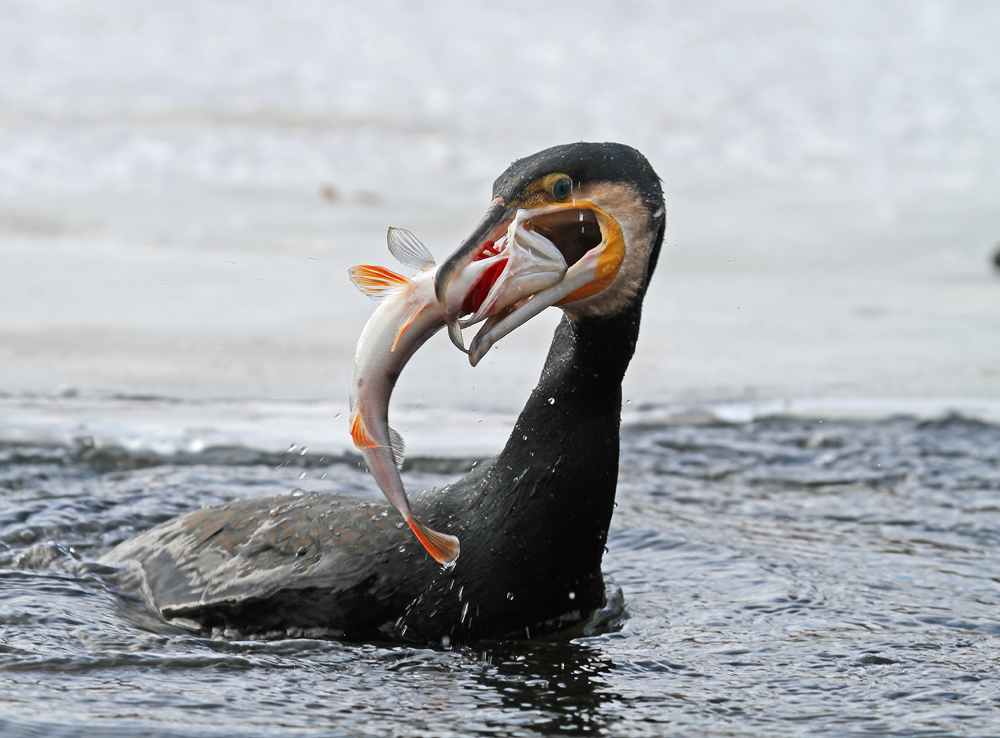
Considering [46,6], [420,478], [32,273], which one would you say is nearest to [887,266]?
[420,478]

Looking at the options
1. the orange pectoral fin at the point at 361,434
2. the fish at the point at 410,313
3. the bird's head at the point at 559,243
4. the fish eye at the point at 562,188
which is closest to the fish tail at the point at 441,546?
the fish at the point at 410,313

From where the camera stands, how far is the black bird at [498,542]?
3.10m

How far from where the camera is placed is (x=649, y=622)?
357 cm

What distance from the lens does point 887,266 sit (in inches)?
328

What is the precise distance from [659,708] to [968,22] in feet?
38.4

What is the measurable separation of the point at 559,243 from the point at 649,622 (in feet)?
3.72

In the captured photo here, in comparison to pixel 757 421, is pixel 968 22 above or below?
above

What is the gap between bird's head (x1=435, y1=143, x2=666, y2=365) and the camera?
2771 mm

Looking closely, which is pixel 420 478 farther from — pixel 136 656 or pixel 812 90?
pixel 812 90

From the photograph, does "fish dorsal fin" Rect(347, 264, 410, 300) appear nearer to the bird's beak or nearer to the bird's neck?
the bird's beak

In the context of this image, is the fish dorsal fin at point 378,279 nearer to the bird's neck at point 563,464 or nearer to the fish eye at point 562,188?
the fish eye at point 562,188

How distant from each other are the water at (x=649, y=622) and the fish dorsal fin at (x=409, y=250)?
931mm

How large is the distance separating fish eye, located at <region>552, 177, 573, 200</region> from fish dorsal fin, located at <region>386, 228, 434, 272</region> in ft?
0.97

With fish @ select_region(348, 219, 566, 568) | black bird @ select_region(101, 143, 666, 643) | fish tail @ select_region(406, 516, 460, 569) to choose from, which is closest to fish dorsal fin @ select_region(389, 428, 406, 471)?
fish @ select_region(348, 219, 566, 568)
